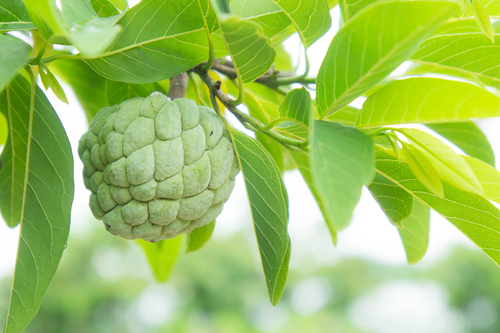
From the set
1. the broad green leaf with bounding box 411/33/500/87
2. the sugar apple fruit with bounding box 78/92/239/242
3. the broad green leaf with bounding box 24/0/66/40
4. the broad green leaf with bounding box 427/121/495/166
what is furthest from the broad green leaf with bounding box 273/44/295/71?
the broad green leaf with bounding box 24/0/66/40

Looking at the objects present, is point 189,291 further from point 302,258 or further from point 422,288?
point 422,288

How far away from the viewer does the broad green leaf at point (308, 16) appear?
2.73ft

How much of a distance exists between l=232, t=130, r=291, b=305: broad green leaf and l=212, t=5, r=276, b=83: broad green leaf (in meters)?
0.18

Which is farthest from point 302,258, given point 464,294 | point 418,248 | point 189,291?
point 418,248

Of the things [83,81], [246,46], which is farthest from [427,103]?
[83,81]

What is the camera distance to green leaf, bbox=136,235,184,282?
4.87 feet

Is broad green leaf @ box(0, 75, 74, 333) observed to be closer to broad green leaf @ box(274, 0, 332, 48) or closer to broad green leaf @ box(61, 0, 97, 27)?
broad green leaf @ box(61, 0, 97, 27)

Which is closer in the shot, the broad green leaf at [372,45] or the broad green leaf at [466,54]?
the broad green leaf at [372,45]

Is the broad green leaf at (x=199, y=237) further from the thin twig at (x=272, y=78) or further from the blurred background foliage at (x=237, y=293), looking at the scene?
the blurred background foliage at (x=237, y=293)

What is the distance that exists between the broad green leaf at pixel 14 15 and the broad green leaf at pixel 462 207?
835mm

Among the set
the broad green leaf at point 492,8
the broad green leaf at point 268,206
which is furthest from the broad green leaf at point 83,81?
the broad green leaf at point 492,8

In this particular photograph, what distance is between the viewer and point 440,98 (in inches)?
24.4

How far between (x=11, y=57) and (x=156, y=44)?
0.27 meters

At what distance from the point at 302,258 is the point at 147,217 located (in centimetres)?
1732
